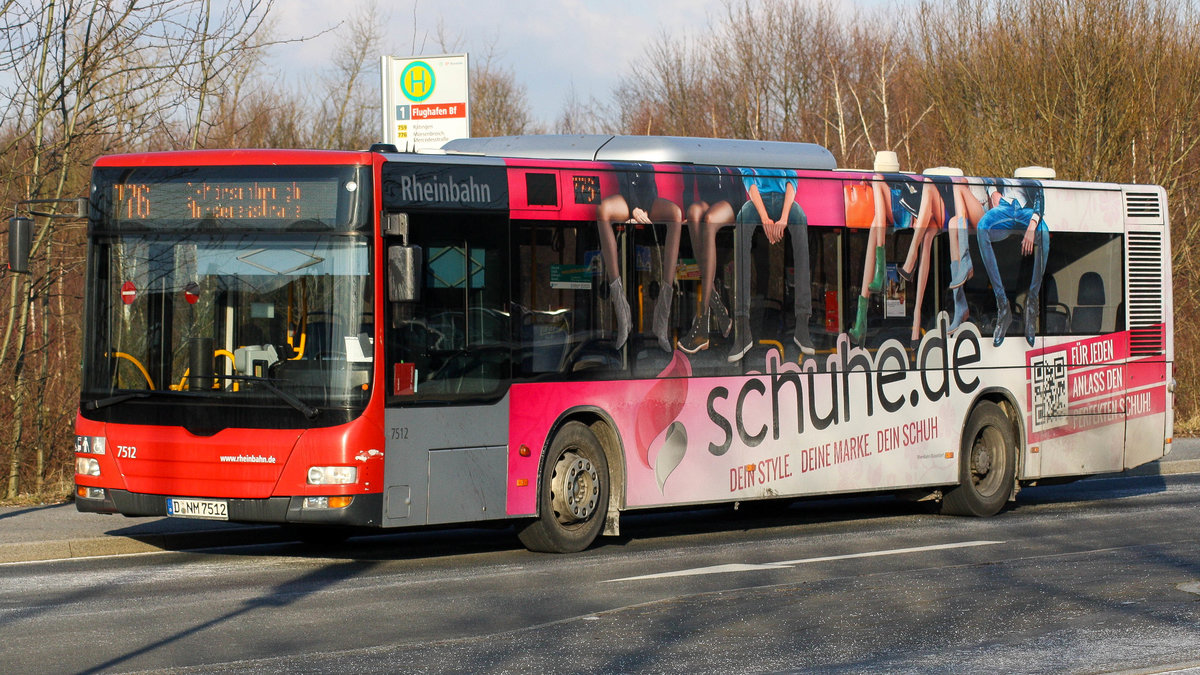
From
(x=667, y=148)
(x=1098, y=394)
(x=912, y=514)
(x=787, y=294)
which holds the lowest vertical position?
(x=912, y=514)

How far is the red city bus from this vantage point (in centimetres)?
1097

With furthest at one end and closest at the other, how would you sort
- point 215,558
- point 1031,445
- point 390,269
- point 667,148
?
point 1031,445 → point 667,148 → point 215,558 → point 390,269

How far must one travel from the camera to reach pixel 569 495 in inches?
480

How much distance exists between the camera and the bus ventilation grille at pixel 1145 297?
16562 mm

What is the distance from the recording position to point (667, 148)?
523 inches

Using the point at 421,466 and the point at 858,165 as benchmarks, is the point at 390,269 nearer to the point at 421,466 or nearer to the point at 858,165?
the point at 421,466

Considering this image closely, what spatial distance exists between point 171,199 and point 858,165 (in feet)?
114

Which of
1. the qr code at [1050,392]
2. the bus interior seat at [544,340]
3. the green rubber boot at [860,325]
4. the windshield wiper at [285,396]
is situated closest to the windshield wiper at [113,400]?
the windshield wiper at [285,396]

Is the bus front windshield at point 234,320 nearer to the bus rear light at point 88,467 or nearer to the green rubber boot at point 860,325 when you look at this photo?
the bus rear light at point 88,467

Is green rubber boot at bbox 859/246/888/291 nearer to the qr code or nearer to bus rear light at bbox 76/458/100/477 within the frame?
the qr code

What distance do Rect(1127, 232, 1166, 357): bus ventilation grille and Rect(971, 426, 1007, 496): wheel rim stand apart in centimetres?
207

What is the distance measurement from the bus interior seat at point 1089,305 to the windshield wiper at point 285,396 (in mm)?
8572

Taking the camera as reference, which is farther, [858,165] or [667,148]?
[858,165]

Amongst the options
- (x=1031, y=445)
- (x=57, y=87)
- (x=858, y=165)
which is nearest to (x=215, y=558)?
(x=57, y=87)
